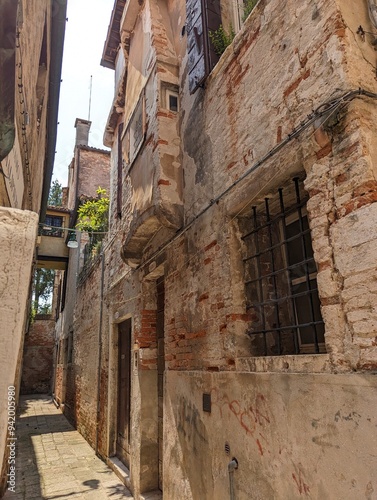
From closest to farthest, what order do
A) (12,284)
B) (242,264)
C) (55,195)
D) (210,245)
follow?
1. (12,284)
2. (242,264)
3. (210,245)
4. (55,195)

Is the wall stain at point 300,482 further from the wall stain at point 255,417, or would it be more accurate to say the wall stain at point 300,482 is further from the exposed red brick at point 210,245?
the exposed red brick at point 210,245

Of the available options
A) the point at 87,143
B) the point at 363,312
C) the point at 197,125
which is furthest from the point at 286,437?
the point at 87,143

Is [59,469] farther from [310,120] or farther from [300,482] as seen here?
[310,120]

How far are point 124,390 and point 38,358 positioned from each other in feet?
52.7

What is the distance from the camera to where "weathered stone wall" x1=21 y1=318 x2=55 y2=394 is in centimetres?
1964

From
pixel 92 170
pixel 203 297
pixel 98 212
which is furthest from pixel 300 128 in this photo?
pixel 92 170

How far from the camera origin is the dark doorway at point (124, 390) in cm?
587

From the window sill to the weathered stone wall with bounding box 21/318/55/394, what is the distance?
19728mm

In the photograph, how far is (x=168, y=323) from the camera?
427 centimetres

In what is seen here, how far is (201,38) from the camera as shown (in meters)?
3.92

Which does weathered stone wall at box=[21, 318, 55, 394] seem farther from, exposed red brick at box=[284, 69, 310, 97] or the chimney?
exposed red brick at box=[284, 69, 310, 97]

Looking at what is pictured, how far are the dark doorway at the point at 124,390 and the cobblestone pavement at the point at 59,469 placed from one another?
42cm

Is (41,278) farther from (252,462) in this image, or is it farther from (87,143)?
(252,462)

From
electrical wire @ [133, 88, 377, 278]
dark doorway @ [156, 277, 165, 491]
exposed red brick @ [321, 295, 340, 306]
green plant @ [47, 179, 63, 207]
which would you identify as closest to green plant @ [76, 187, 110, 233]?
dark doorway @ [156, 277, 165, 491]
